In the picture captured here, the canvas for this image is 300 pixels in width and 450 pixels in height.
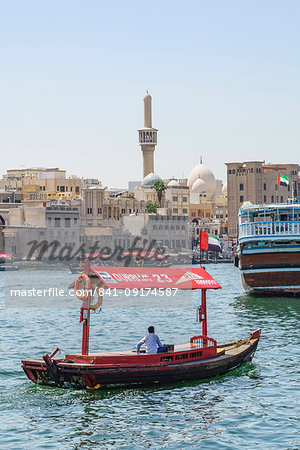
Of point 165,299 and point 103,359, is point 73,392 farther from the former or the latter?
point 165,299

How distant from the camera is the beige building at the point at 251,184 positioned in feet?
589

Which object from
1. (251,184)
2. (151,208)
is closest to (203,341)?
(151,208)

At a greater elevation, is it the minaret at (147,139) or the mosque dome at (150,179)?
the minaret at (147,139)

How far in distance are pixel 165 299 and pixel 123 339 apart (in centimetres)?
2599

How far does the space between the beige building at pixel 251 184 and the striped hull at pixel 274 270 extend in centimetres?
12545

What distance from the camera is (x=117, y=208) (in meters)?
160

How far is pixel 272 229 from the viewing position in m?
54.1

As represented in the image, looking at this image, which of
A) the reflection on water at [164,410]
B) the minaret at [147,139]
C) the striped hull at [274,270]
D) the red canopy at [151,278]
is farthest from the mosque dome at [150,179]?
the red canopy at [151,278]

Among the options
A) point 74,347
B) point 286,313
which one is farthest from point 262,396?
point 286,313

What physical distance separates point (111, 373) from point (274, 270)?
1189 inches

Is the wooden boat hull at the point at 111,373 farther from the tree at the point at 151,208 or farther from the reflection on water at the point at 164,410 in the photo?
the tree at the point at 151,208

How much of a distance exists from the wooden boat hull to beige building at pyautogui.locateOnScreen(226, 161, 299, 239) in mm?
154293

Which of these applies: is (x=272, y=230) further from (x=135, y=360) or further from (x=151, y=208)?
(x=151, y=208)

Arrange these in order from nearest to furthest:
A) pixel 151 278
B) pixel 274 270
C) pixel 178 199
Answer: pixel 151 278 → pixel 274 270 → pixel 178 199
